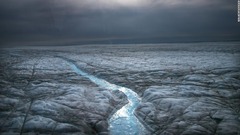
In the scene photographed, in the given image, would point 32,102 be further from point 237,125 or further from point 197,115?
point 237,125

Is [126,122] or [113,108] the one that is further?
[113,108]

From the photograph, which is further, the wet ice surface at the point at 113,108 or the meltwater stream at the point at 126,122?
the meltwater stream at the point at 126,122

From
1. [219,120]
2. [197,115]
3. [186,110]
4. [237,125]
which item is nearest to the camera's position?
[237,125]

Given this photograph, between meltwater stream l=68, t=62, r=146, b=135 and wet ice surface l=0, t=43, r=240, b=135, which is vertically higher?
wet ice surface l=0, t=43, r=240, b=135

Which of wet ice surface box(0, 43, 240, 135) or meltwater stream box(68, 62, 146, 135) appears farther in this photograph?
meltwater stream box(68, 62, 146, 135)

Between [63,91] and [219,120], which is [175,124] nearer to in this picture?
[219,120]

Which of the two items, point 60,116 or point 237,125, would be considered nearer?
point 237,125

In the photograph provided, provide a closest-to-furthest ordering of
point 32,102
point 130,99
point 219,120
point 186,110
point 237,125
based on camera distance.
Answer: point 237,125, point 219,120, point 186,110, point 32,102, point 130,99

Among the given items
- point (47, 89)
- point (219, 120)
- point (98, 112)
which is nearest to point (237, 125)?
point (219, 120)

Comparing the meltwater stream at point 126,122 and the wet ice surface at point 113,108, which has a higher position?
the wet ice surface at point 113,108

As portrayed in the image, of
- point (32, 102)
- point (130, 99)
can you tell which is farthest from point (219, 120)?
point (32, 102)
